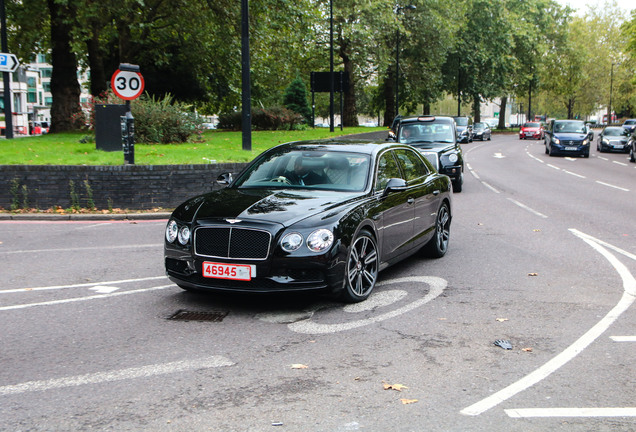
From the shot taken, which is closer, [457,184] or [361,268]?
[361,268]

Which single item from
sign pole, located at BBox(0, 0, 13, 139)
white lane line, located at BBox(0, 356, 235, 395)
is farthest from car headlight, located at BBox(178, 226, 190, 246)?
sign pole, located at BBox(0, 0, 13, 139)

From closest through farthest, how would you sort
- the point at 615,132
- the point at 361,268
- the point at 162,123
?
the point at 361,268 → the point at 162,123 → the point at 615,132

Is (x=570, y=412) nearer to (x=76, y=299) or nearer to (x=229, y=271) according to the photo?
(x=229, y=271)

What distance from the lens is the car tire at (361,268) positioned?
633 centimetres

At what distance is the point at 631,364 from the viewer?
482 centimetres

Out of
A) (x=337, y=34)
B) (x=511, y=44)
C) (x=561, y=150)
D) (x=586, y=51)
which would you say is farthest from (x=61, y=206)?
(x=586, y=51)

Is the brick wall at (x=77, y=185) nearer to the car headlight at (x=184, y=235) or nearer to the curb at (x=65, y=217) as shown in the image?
the curb at (x=65, y=217)

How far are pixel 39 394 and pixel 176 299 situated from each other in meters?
2.54

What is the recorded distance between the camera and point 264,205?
638 cm

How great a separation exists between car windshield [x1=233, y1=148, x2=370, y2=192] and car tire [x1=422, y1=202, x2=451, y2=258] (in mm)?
1885

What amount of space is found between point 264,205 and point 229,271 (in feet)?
2.53

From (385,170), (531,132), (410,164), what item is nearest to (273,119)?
(410,164)

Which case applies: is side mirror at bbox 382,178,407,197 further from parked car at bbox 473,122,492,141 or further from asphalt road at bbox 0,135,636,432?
parked car at bbox 473,122,492,141

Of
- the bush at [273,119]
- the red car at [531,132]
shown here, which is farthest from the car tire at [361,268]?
the red car at [531,132]
